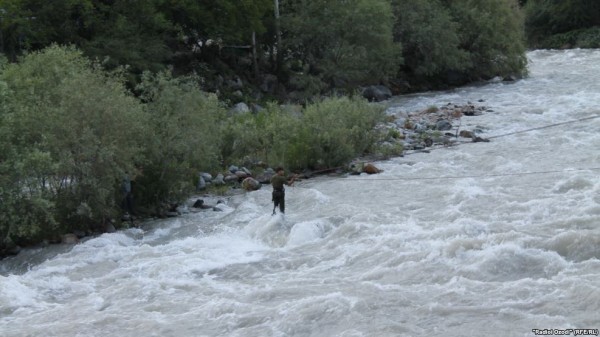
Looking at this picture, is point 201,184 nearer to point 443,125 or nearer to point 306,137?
point 306,137

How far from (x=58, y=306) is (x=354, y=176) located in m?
11.4

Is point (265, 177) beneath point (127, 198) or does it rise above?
beneath

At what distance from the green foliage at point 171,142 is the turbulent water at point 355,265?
121cm

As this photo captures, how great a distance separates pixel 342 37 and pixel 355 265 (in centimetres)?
2579

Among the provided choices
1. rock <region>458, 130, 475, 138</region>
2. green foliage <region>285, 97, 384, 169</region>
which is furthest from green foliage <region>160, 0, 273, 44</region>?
green foliage <region>285, 97, 384, 169</region>

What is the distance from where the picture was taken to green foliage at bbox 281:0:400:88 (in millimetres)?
37812

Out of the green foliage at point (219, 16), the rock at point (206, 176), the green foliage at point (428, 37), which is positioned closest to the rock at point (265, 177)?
the rock at point (206, 176)

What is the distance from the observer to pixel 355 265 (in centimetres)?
1414

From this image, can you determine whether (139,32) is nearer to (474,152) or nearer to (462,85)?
(474,152)

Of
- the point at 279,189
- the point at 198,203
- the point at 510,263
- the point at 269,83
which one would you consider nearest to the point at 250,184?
the point at 198,203

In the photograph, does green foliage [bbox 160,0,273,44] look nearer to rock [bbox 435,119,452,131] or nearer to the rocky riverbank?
the rocky riverbank

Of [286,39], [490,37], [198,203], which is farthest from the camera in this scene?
[490,37]

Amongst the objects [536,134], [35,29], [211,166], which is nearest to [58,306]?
[211,166]

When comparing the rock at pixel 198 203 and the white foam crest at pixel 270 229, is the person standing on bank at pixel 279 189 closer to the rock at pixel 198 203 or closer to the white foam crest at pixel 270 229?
the white foam crest at pixel 270 229
